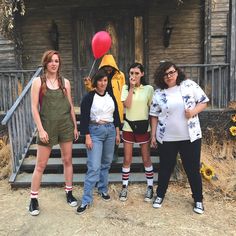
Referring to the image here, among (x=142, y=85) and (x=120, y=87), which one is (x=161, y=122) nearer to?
(x=142, y=85)

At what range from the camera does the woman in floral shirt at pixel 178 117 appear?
3514 mm

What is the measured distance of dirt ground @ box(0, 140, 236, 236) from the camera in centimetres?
344

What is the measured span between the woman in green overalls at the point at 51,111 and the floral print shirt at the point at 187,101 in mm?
1001

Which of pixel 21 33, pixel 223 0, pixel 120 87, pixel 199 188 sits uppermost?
pixel 223 0

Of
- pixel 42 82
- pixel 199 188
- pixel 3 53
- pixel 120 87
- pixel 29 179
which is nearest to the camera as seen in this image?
pixel 42 82

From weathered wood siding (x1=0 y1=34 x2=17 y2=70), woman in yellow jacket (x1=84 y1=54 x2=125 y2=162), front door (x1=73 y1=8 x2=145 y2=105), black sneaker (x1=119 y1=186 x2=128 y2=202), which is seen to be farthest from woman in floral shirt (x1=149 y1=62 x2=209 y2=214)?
weathered wood siding (x1=0 y1=34 x2=17 y2=70)

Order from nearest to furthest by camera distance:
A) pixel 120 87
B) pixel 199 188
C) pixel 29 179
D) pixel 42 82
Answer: pixel 42 82, pixel 199 188, pixel 120 87, pixel 29 179

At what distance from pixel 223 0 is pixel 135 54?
249 cm

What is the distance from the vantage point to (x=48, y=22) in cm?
783

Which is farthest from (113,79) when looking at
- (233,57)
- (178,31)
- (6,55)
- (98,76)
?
(6,55)

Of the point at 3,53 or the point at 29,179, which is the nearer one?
the point at 29,179

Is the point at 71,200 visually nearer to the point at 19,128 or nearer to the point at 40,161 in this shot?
the point at 40,161

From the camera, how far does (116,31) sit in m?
7.54

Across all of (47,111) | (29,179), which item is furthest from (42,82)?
(29,179)
